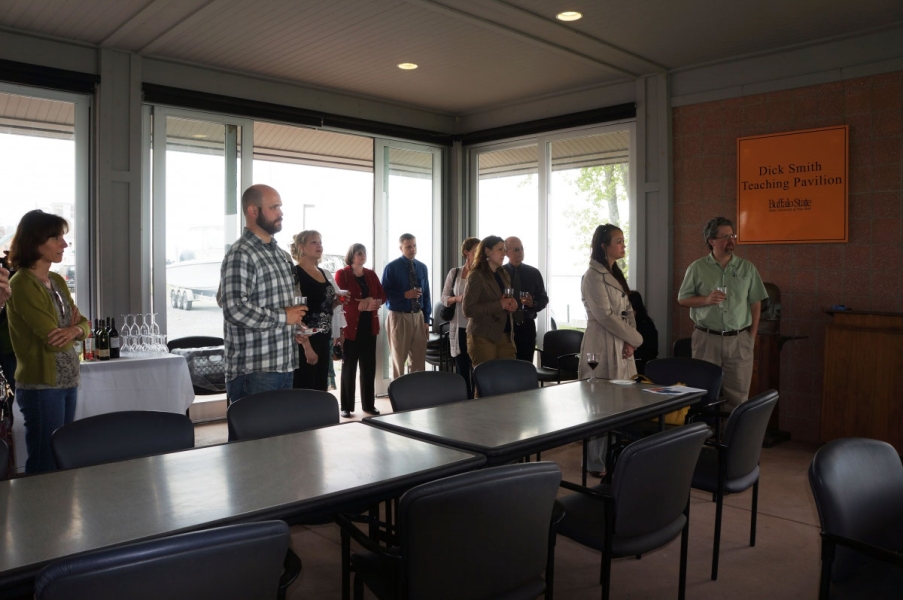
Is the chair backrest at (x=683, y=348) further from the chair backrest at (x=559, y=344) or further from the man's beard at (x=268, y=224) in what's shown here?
the man's beard at (x=268, y=224)

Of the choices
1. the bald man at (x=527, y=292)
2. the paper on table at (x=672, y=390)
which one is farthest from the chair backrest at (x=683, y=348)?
the paper on table at (x=672, y=390)

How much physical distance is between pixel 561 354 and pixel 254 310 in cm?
326

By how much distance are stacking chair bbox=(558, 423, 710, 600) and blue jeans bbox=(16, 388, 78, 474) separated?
8.35ft

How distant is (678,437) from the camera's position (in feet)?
7.52

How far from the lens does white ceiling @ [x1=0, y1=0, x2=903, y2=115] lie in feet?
15.5

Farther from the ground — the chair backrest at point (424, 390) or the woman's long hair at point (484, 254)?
the woman's long hair at point (484, 254)

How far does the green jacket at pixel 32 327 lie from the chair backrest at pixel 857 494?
3.33 meters

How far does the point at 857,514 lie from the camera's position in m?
2.04

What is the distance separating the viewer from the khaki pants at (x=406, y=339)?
6.82m

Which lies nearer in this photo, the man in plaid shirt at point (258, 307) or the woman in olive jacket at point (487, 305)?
the man in plaid shirt at point (258, 307)

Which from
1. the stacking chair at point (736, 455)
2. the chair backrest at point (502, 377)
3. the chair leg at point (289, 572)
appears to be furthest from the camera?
the chair backrest at point (502, 377)

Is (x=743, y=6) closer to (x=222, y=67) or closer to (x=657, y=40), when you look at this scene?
(x=657, y=40)

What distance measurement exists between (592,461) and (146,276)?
3.94 metres

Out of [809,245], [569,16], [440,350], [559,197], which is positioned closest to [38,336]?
[569,16]
